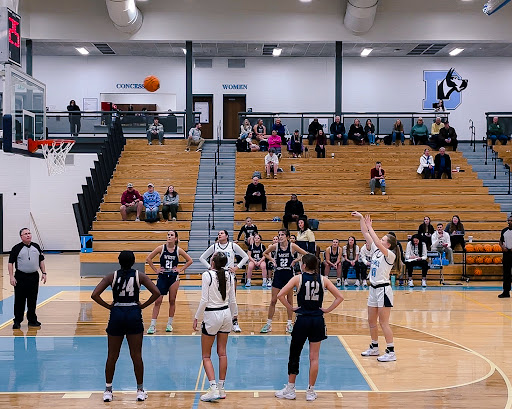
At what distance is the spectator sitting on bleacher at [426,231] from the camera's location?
20203mm

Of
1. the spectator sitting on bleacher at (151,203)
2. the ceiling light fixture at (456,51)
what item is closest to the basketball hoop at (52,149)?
the spectator sitting on bleacher at (151,203)

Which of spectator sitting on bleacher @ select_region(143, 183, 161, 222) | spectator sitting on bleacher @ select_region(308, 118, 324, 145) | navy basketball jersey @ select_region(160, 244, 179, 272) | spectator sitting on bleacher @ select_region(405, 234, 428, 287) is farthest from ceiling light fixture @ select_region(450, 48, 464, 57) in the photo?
navy basketball jersey @ select_region(160, 244, 179, 272)

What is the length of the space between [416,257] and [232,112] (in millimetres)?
16327

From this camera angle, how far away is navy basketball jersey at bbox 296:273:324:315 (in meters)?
8.00

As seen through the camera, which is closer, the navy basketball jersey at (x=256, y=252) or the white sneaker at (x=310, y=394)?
the white sneaker at (x=310, y=394)

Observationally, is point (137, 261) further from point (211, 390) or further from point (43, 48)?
point (43, 48)

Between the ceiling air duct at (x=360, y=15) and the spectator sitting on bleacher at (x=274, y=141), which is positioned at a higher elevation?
the ceiling air duct at (x=360, y=15)

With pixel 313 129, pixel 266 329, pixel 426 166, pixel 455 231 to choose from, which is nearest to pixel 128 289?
pixel 266 329

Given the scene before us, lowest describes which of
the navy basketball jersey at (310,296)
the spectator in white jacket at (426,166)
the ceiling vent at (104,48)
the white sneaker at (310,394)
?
the white sneaker at (310,394)

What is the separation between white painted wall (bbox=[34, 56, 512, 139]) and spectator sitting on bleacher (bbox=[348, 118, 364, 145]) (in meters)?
5.64

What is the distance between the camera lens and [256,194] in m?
22.8

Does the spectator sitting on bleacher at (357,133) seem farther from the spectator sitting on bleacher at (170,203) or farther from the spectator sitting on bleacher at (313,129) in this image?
the spectator sitting on bleacher at (170,203)

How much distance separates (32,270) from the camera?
12.7 meters

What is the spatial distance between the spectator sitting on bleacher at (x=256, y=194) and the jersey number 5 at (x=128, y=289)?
14.9 m
